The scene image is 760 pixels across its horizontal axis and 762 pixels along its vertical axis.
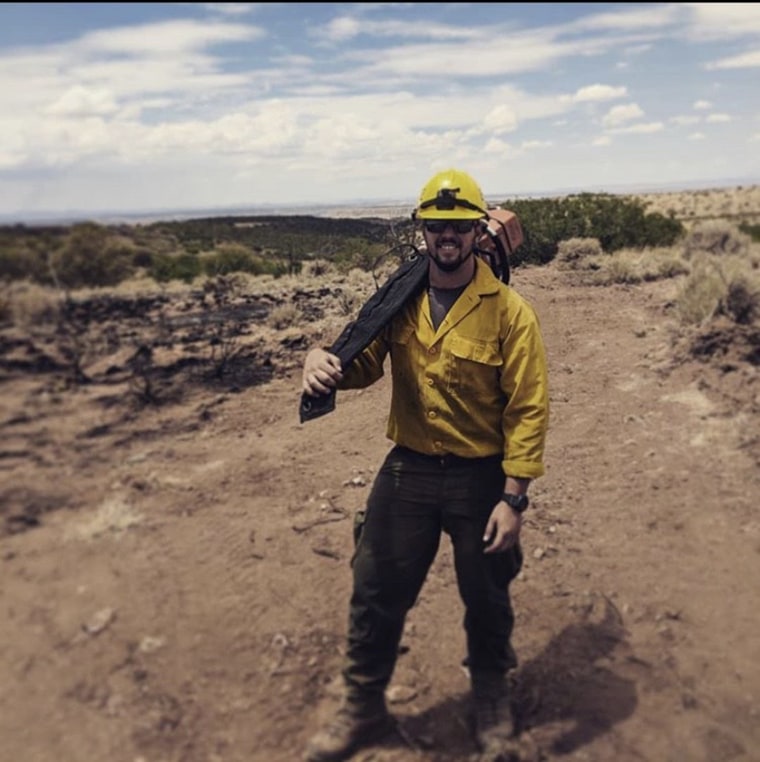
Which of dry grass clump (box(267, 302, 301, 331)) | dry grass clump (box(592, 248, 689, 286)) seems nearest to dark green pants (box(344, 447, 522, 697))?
dry grass clump (box(267, 302, 301, 331))

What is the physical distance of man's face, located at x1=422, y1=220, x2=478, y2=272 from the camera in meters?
2.49

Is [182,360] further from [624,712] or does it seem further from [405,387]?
[624,712]

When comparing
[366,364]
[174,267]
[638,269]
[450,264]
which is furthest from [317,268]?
[450,264]

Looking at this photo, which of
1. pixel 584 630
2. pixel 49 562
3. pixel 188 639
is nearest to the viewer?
pixel 49 562

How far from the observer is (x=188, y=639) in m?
2.86

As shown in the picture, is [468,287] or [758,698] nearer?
[468,287]

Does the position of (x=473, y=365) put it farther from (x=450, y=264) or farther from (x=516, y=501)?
(x=516, y=501)

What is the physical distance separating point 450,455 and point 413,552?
384 millimetres

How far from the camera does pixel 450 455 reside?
2.62 m

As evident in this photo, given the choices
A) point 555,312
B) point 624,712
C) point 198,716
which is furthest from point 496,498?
point 555,312

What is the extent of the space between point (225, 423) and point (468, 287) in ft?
8.70

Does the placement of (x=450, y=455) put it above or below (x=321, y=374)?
below

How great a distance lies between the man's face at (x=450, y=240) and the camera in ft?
8.18

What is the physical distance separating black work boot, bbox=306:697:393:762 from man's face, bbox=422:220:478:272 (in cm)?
165
